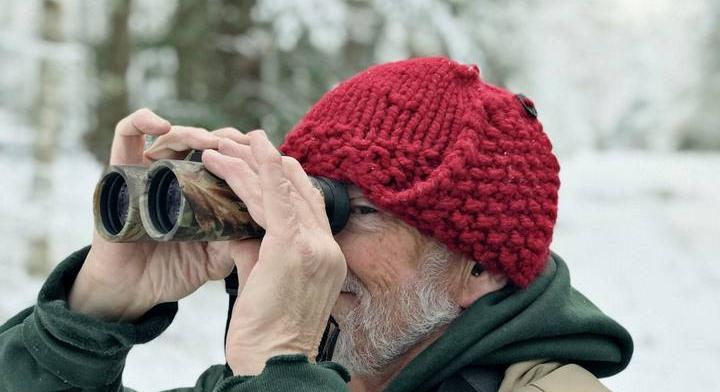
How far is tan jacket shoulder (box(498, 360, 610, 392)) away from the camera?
171 centimetres

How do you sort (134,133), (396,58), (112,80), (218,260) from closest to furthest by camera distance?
(134,133)
(218,260)
(112,80)
(396,58)

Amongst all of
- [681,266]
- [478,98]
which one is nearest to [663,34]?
[681,266]

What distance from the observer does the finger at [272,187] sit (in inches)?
60.4

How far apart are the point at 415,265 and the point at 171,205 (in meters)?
0.65

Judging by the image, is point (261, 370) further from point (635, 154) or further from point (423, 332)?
point (635, 154)

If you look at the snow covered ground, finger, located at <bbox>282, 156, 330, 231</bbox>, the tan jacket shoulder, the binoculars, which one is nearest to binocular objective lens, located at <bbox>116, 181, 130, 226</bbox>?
the binoculars

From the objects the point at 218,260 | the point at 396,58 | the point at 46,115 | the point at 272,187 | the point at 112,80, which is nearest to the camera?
the point at 272,187

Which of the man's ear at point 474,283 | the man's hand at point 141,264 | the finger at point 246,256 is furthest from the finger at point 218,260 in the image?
the man's ear at point 474,283

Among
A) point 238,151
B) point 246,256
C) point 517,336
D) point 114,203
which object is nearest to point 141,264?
point 114,203

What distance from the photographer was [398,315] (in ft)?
6.36

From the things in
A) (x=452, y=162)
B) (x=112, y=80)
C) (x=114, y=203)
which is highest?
(x=452, y=162)

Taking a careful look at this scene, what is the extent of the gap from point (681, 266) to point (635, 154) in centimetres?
783

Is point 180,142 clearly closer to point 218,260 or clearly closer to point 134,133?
point 134,133

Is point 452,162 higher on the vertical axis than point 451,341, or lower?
higher
